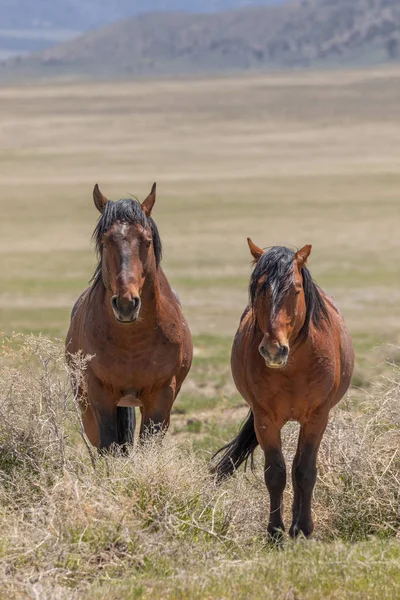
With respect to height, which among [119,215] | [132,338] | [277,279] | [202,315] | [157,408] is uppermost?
[119,215]

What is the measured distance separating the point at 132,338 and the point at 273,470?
4.74ft

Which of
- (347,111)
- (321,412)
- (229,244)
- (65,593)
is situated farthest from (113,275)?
→ (347,111)

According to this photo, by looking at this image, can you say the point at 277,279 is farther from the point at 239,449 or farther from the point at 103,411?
the point at 239,449

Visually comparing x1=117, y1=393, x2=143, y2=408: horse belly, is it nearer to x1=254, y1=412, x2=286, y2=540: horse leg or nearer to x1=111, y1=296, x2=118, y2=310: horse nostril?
x1=111, y1=296, x2=118, y2=310: horse nostril

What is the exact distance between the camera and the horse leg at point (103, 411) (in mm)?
8180

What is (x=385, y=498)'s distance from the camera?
770cm

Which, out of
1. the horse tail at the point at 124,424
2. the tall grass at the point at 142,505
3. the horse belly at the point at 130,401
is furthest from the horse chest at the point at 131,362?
the horse tail at the point at 124,424

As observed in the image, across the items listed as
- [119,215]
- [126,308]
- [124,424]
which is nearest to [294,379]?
[126,308]

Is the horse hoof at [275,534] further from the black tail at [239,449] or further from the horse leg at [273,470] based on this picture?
the black tail at [239,449]

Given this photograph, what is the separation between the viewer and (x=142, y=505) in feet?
22.7

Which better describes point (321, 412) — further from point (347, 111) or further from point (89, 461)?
point (347, 111)

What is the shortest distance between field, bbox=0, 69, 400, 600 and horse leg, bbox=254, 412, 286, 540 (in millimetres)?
165

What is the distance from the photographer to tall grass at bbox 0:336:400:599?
627cm

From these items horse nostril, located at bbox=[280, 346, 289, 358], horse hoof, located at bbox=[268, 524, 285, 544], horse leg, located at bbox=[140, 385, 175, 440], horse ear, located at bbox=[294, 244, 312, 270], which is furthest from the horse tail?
horse nostril, located at bbox=[280, 346, 289, 358]
